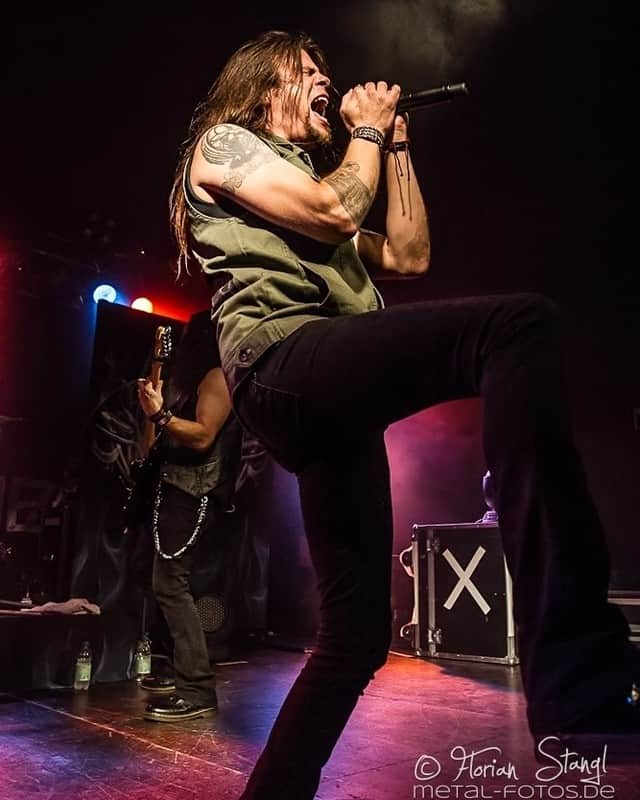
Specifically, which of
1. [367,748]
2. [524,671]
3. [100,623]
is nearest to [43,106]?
[100,623]

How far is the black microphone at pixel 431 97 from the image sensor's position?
5.27 ft

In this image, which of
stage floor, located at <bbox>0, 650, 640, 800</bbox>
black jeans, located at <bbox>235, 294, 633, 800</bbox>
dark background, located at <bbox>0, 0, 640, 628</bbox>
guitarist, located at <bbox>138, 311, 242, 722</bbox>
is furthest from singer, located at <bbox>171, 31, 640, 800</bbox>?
dark background, located at <bbox>0, 0, 640, 628</bbox>

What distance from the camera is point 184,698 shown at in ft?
10.3

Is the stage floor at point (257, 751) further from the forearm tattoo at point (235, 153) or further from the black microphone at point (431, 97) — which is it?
the black microphone at point (431, 97)

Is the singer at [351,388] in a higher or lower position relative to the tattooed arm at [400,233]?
lower

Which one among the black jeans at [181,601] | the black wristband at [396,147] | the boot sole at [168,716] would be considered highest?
the black wristband at [396,147]

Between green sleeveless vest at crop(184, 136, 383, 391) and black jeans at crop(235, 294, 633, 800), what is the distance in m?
0.07

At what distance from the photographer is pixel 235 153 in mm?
1404

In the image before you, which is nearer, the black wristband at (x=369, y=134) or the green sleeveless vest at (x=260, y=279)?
the green sleeveless vest at (x=260, y=279)

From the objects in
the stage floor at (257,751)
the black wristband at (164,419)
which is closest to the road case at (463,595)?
the stage floor at (257,751)

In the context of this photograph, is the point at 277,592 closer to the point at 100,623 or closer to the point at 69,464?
the point at 69,464

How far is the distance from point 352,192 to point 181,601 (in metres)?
2.58

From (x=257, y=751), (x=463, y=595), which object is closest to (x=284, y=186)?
(x=257, y=751)

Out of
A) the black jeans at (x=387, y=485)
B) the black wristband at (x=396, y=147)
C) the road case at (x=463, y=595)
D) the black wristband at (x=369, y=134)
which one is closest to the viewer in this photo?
the black jeans at (x=387, y=485)
